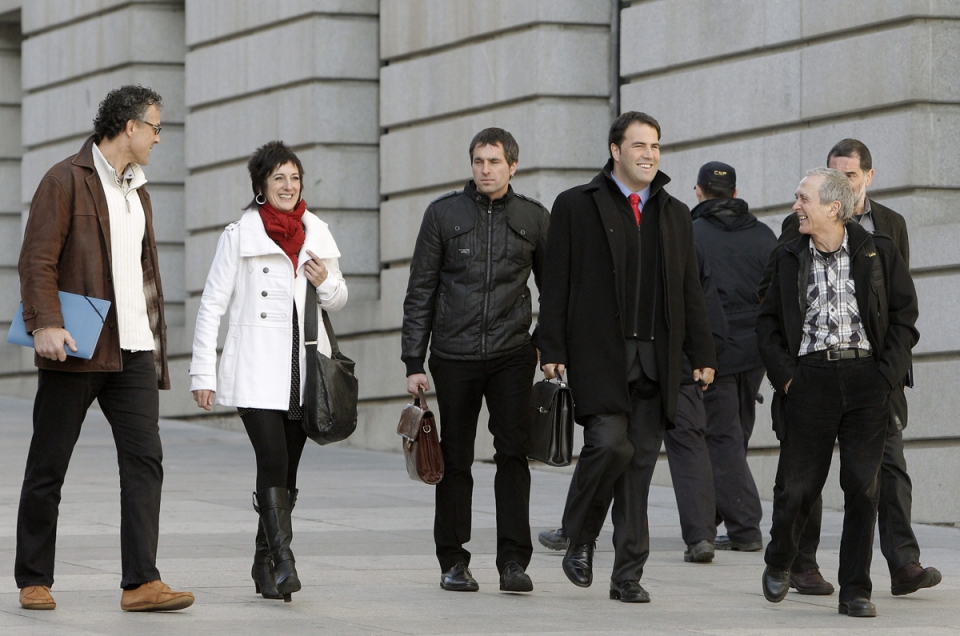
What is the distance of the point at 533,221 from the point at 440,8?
690cm

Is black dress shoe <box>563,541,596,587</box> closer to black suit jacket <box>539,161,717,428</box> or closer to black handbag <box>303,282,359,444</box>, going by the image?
black suit jacket <box>539,161,717,428</box>

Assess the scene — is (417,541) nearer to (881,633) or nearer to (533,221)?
(533,221)

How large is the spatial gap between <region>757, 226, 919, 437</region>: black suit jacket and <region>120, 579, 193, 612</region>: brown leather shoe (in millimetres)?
2464

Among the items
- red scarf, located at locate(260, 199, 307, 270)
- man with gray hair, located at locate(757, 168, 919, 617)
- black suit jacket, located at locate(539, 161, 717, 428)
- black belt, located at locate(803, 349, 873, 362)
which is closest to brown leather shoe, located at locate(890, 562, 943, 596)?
man with gray hair, located at locate(757, 168, 919, 617)

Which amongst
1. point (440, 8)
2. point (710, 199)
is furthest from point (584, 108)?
point (710, 199)

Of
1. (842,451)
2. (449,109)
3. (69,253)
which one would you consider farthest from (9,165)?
(842,451)

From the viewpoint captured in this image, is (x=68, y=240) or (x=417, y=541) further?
(x=417, y=541)

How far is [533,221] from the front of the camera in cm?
759

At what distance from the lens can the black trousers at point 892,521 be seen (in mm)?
7367

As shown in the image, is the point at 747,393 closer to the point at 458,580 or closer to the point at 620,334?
the point at 620,334

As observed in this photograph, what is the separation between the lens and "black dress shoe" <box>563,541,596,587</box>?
23.4 ft

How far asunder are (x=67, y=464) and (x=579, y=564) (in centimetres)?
207

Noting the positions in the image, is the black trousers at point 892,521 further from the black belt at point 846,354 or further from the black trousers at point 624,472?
the black trousers at point 624,472

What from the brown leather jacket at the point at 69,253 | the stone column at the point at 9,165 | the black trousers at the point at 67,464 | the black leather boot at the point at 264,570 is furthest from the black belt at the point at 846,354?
the stone column at the point at 9,165
